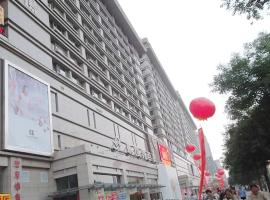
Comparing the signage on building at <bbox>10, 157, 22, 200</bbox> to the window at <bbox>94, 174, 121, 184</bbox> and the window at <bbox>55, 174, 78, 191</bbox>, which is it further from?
the window at <bbox>94, 174, 121, 184</bbox>

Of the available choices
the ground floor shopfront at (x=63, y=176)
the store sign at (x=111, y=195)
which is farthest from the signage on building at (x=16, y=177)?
the store sign at (x=111, y=195)

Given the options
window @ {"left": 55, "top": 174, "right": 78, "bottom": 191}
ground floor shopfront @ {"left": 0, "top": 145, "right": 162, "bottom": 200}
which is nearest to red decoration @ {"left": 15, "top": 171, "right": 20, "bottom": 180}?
ground floor shopfront @ {"left": 0, "top": 145, "right": 162, "bottom": 200}

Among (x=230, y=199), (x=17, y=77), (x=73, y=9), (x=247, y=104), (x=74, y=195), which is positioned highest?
(x=73, y=9)

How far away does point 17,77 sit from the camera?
20.3 metres

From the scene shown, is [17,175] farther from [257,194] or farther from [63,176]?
[257,194]

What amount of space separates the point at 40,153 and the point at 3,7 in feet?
35.5

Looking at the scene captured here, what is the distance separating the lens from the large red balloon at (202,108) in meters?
11.4

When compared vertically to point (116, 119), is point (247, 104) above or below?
below

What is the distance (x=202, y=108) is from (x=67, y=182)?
13233 mm

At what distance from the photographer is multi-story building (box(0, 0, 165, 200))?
1916 cm

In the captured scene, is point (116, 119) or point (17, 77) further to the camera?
point (116, 119)

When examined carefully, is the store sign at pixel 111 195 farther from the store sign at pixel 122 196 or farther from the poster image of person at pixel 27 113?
the poster image of person at pixel 27 113

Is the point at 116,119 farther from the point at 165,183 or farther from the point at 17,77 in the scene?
the point at 17,77

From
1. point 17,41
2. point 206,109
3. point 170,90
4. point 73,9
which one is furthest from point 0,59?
point 170,90
